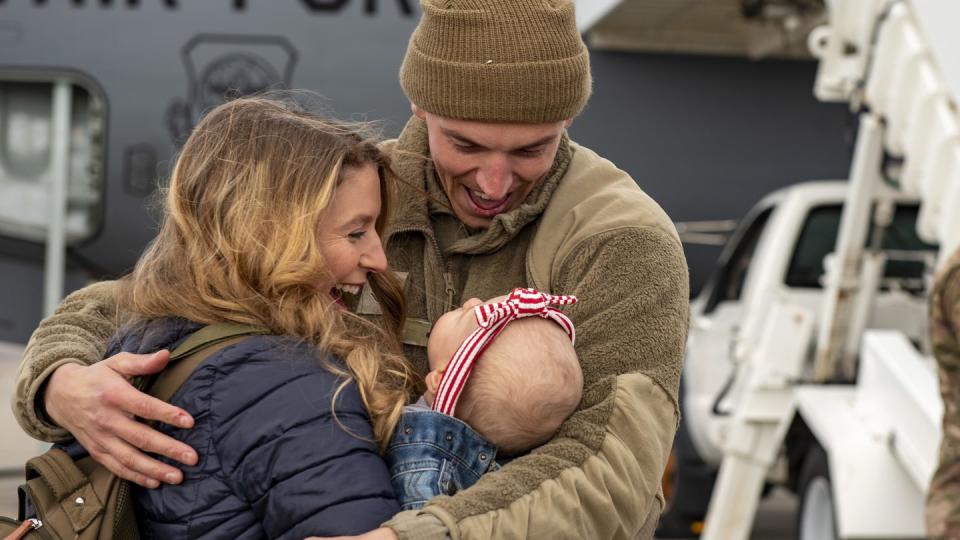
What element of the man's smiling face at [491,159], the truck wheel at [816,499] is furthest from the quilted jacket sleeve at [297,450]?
the truck wheel at [816,499]

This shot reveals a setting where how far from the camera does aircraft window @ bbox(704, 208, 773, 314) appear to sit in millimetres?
7176

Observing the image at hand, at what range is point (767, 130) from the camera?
9.41 m

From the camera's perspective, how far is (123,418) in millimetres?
1621

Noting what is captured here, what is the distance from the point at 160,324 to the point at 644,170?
8034 millimetres

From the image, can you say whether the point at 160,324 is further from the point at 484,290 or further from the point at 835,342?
the point at 835,342

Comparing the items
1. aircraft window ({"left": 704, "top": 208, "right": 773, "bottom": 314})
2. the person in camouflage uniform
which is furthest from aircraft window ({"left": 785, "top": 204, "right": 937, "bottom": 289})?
the person in camouflage uniform

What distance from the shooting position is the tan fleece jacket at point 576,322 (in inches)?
62.4

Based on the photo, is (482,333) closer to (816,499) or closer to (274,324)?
(274,324)

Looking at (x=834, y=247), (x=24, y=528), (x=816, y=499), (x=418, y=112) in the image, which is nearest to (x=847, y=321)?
(x=816, y=499)

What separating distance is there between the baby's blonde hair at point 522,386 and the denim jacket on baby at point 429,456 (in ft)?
0.13

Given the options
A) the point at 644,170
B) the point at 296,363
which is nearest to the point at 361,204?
the point at 296,363

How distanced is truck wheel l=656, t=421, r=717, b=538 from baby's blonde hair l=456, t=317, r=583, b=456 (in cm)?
506

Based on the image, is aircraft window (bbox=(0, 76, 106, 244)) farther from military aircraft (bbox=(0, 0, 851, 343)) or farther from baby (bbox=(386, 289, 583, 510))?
baby (bbox=(386, 289, 583, 510))

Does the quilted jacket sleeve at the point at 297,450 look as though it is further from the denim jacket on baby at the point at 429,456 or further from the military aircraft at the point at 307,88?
the military aircraft at the point at 307,88
